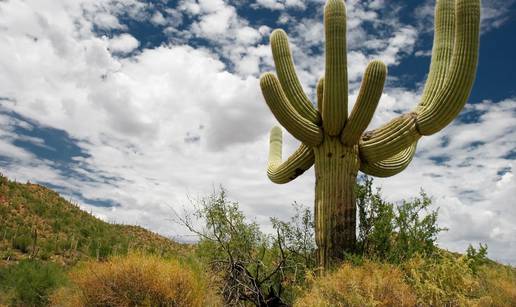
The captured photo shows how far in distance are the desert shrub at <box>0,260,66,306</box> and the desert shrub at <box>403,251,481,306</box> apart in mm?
8042

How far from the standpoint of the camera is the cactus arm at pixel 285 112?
9742mm

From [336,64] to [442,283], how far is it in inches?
183

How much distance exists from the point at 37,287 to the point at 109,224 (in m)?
20.4

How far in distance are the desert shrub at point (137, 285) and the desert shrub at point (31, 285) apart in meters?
3.53

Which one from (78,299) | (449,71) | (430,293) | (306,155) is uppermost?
(449,71)

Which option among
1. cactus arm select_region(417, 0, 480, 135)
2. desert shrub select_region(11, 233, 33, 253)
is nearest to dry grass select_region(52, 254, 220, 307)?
cactus arm select_region(417, 0, 480, 135)

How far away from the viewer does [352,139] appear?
384 inches

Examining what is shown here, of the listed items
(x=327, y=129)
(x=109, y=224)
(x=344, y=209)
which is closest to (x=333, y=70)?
(x=327, y=129)

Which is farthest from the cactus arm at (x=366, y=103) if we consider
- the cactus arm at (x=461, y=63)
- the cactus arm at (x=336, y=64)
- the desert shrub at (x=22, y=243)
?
the desert shrub at (x=22, y=243)

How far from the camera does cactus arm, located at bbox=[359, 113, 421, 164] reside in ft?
31.2

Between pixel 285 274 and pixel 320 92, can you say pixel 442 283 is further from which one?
pixel 320 92

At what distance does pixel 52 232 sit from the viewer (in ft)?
77.8

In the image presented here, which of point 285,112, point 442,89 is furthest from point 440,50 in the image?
point 285,112

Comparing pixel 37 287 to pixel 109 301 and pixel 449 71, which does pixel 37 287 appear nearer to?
pixel 109 301
